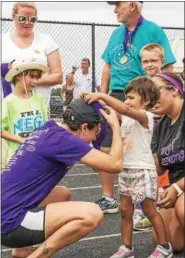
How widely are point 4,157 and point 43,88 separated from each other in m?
0.64

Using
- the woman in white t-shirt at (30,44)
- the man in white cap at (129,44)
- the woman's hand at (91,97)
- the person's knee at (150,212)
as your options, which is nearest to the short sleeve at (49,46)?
the woman in white t-shirt at (30,44)

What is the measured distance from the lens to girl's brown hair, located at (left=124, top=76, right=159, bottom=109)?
3.05m

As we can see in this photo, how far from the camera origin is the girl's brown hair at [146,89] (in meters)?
3.05

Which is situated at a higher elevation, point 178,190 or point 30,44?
point 30,44

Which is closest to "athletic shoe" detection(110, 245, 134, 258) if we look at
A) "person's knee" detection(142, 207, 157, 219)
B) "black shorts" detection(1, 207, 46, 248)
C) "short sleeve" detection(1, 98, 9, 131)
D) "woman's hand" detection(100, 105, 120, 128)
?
"person's knee" detection(142, 207, 157, 219)

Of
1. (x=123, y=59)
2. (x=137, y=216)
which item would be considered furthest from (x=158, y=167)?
(x=123, y=59)

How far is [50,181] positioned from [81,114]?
38cm

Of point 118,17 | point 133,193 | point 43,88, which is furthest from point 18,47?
point 133,193

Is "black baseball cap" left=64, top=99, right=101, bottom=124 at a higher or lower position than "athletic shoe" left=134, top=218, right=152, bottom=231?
higher

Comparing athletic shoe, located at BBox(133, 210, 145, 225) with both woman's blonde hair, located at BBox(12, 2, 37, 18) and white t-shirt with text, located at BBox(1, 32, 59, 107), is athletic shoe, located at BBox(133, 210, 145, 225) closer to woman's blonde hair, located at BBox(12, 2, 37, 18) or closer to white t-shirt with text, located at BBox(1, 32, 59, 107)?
white t-shirt with text, located at BBox(1, 32, 59, 107)

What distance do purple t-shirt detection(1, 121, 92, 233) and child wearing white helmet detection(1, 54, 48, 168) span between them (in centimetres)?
59

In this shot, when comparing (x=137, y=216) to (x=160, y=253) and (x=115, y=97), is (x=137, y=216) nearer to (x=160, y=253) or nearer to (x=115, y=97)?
(x=160, y=253)

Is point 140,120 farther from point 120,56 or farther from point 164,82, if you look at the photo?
point 120,56

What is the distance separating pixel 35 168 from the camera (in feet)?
8.91
